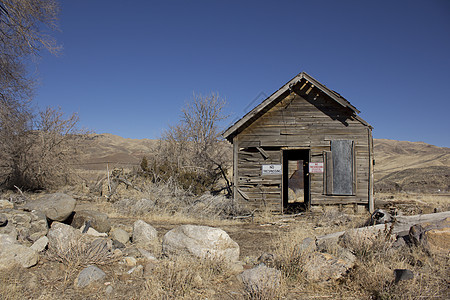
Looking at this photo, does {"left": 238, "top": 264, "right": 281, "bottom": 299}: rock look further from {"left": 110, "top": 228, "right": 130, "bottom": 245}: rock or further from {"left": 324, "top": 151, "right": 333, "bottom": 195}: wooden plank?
{"left": 324, "top": 151, "right": 333, "bottom": 195}: wooden plank

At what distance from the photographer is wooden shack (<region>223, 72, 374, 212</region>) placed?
12.1 meters

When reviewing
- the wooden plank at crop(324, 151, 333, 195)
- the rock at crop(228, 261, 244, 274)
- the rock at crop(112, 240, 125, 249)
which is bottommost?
the rock at crop(228, 261, 244, 274)

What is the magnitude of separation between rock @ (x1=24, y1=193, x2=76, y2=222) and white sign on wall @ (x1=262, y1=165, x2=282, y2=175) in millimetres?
6576

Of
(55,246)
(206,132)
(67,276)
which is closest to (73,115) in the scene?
(206,132)

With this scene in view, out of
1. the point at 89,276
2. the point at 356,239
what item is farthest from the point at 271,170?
the point at 89,276

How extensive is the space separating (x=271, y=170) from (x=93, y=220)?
6454 millimetres

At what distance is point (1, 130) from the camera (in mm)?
15000

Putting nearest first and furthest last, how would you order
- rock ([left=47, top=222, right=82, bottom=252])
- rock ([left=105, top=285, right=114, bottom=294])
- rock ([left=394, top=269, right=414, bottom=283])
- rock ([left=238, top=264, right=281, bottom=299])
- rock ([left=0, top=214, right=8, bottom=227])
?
rock ([left=394, top=269, right=414, bottom=283]) < rock ([left=238, top=264, right=281, bottom=299]) < rock ([left=105, top=285, right=114, bottom=294]) < rock ([left=47, top=222, right=82, bottom=252]) < rock ([left=0, top=214, right=8, bottom=227])

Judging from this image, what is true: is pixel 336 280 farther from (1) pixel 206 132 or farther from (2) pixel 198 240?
(1) pixel 206 132

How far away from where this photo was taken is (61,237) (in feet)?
20.9

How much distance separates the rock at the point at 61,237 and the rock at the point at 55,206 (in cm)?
139

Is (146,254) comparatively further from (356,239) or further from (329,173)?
(329,173)

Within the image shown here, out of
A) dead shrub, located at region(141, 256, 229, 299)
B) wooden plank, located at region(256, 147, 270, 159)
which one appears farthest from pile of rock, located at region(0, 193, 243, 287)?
wooden plank, located at region(256, 147, 270, 159)

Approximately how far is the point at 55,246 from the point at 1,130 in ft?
37.4
